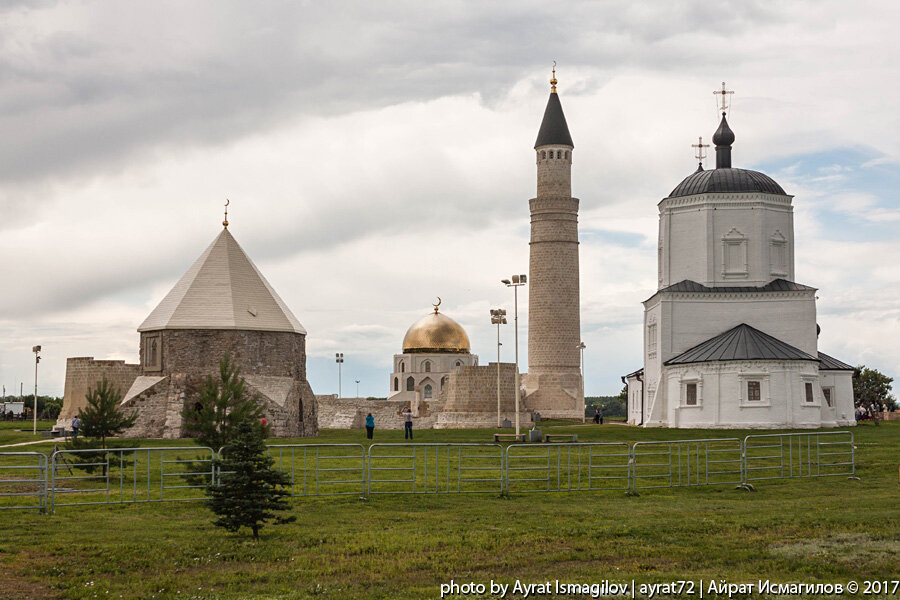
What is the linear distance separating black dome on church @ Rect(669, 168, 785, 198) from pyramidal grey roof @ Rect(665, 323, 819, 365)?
277 inches

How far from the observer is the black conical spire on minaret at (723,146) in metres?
52.8

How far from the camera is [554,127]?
65812 millimetres

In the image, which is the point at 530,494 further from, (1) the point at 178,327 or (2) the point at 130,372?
(2) the point at 130,372

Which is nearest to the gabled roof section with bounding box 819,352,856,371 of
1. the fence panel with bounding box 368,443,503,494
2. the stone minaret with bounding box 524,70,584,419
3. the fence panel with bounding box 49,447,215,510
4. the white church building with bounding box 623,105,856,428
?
the white church building with bounding box 623,105,856,428

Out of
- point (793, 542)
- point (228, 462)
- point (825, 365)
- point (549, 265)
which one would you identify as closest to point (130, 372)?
point (549, 265)

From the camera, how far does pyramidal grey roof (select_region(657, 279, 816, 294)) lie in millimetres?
46812

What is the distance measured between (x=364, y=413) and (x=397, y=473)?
4521 centimetres

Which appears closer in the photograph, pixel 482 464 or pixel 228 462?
pixel 228 462

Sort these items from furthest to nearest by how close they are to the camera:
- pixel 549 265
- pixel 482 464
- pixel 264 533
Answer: pixel 549 265 → pixel 482 464 → pixel 264 533

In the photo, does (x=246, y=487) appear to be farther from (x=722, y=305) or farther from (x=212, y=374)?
(x=722, y=305)

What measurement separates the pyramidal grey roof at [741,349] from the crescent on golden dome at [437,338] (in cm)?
3843

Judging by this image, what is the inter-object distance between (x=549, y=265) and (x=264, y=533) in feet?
169

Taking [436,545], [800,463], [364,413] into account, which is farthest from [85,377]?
[436,545]

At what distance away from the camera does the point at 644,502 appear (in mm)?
18094
